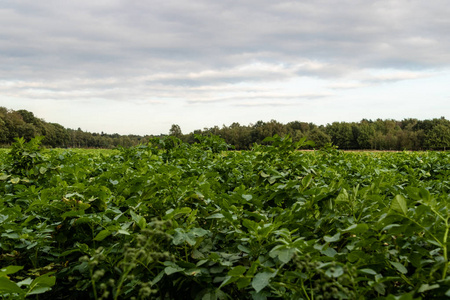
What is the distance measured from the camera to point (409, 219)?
1.37m

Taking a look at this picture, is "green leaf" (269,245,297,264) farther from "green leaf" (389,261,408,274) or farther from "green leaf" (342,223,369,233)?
"green leaf" (389,261,408,274)

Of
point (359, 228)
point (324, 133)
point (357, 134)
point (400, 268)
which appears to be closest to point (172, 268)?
point (359, 228)

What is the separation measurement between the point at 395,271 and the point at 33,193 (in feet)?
9.68

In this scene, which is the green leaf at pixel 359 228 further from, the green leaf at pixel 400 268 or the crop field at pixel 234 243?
the green leaf at pixel 400 268

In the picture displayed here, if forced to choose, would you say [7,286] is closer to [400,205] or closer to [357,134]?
[400,205]

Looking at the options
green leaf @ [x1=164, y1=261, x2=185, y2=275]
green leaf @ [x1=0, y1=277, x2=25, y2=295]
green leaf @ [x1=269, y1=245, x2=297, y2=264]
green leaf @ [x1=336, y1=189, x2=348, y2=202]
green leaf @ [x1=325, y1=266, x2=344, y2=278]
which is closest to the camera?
green leaf @ [x1=325, y1=266, x2=344, y2=278]

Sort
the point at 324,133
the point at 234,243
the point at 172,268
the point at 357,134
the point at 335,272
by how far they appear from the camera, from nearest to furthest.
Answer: the point at 335,272, the point at 172,268, the point at 234,243, the point at 324,133, the point at 357,134

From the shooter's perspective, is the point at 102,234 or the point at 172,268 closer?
the point at 172,268

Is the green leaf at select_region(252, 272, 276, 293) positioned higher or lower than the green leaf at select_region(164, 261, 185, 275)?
higher

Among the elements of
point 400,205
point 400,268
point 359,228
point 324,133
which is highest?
point 324,133

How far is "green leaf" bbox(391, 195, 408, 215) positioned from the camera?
1355 mm

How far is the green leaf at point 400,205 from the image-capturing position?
1355 millimetres

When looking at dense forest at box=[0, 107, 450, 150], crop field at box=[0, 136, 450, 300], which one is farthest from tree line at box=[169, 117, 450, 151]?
crop field at box=[0, 136, 450, 300]

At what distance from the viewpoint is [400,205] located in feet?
4.48
